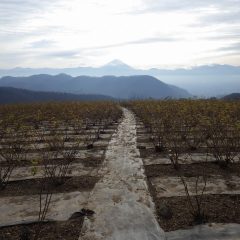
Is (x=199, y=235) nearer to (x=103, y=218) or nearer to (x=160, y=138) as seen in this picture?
(x=103, y=218)

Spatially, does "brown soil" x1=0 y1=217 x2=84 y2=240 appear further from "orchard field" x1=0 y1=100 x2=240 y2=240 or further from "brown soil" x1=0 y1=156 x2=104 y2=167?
"brown soil" x1=0 y1=156 x2=104 y2=167

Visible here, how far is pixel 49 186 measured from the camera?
8.16 m

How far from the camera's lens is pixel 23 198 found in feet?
25.0

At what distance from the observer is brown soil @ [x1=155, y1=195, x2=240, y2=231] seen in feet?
19.9

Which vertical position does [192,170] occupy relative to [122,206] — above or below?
above

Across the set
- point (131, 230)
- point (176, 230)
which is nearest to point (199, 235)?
point (176, 230)

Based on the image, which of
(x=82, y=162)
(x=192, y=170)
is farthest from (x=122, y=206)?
(x=82, y=162)

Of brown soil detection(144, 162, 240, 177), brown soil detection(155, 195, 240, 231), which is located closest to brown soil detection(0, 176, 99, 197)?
brown soil detection(144, 162, 240, 177)

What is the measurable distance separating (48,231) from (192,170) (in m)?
4.46

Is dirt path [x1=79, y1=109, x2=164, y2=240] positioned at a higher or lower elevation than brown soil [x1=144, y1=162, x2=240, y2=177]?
lower

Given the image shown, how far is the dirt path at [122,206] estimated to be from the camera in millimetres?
5719

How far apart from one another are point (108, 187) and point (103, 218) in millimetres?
1709

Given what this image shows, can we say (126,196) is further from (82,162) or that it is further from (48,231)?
(82,162)

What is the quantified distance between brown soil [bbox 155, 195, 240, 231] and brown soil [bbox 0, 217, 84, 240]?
1.42m
